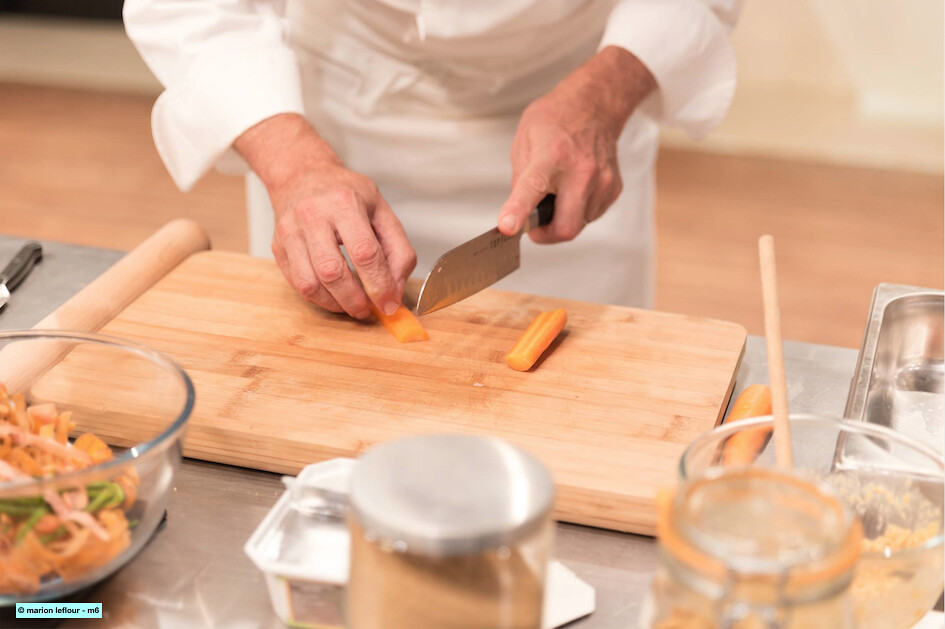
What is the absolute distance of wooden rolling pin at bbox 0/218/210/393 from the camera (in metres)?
1.02

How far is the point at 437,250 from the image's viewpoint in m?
1.62

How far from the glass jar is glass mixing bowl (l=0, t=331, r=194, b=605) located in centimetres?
38

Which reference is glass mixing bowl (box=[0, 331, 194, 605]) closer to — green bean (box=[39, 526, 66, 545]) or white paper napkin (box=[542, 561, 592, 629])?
green bean (box=[39, 526, 66, 545])

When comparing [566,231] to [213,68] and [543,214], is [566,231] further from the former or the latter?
[213,68]

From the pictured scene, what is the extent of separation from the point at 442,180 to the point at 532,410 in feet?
2.12

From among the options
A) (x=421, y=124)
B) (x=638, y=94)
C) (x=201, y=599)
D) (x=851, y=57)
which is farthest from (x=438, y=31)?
(x=851, y=57)

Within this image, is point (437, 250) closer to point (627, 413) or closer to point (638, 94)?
point (638, 94)

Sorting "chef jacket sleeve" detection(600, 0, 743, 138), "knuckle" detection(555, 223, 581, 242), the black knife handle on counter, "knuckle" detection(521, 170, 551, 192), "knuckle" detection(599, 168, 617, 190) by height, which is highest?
"chef jacket sleeve" detection(600, 0, 743, 138)

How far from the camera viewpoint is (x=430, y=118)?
5.07 feet

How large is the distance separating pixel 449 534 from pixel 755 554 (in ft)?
0.48

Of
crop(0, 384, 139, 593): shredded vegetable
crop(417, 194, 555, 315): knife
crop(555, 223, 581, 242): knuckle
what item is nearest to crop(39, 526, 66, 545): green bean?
crop(0, 384, 139, 593): shredded vegetable

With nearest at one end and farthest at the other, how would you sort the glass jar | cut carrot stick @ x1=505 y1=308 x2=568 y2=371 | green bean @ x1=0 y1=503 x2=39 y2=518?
the glass jar
green bean @ x1=0 y1=503 x2=39 y2=518
cut carrot stick @ x1=505 y1=308 x2=568 y2=371

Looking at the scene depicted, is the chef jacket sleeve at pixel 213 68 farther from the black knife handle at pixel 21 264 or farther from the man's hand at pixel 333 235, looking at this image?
the black knife handle at pixel 21 264

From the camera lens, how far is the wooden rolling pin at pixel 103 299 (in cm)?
102
